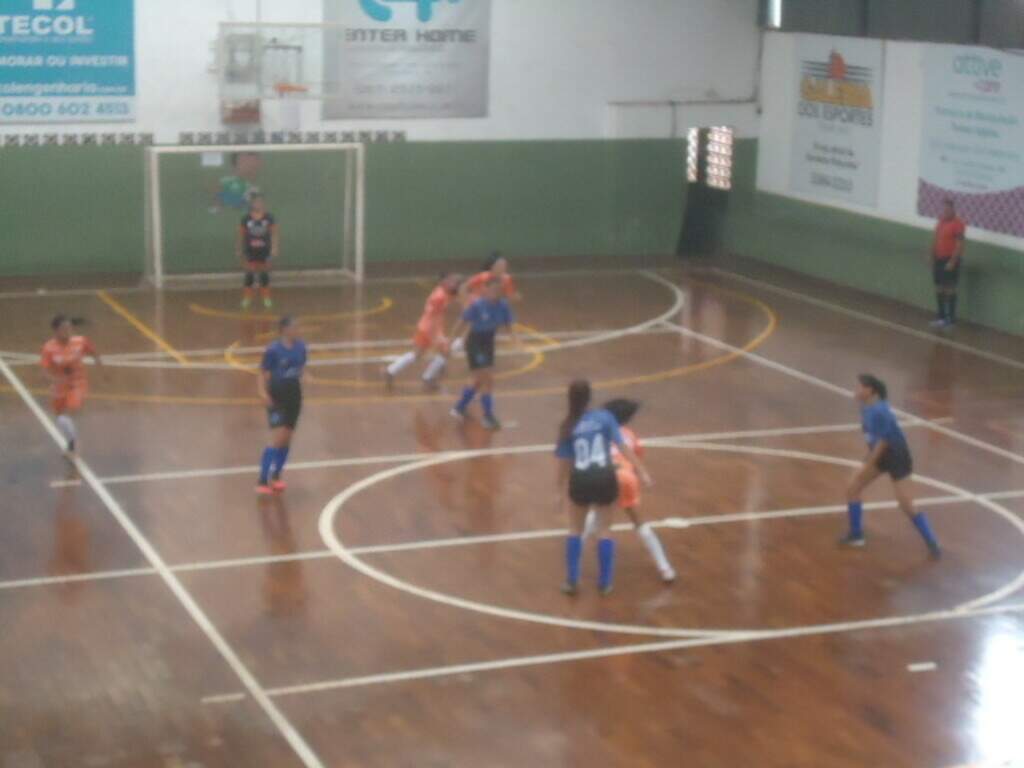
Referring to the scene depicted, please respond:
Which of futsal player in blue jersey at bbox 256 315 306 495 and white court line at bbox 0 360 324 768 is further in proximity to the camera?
futsal player in blue jersey at bbox 256 315 306 495

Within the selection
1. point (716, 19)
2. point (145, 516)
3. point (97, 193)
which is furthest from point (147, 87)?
point (145, 516)

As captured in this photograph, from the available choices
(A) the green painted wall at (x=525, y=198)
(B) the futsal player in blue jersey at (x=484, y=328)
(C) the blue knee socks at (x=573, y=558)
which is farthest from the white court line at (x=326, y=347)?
(C) the blue knee socks at (x=573, y=558)

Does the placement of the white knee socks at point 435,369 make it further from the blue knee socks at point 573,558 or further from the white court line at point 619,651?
the white court line at point 619,651

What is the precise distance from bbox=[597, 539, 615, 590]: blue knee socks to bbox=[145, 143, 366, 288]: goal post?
15.4m

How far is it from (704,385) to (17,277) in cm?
1234

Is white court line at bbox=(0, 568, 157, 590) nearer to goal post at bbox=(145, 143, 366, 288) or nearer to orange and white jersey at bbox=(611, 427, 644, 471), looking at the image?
orange and white jersey at bbox=(611, 427, 644, 471)

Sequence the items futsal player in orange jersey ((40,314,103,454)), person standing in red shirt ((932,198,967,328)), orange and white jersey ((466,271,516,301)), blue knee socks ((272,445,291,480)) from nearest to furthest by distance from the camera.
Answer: blue knee socks ((272,445,291,480))
futsal player in orange jersey ((40,314,103,454))
orange and white jersey ((466,271,516,301))
person standing in red shirt ((932,198,967,328))

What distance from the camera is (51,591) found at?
1435 centimetres

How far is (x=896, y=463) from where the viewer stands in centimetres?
1529

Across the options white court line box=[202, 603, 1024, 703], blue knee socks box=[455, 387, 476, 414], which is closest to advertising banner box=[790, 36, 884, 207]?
blue knee socks box=[455, 387, 476, 414]

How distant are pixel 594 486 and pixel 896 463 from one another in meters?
3.03

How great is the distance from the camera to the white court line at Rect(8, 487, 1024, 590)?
14.8 meters

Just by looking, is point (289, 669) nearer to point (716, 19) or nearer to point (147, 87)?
point (147, 87)

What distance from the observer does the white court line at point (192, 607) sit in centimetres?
1160
